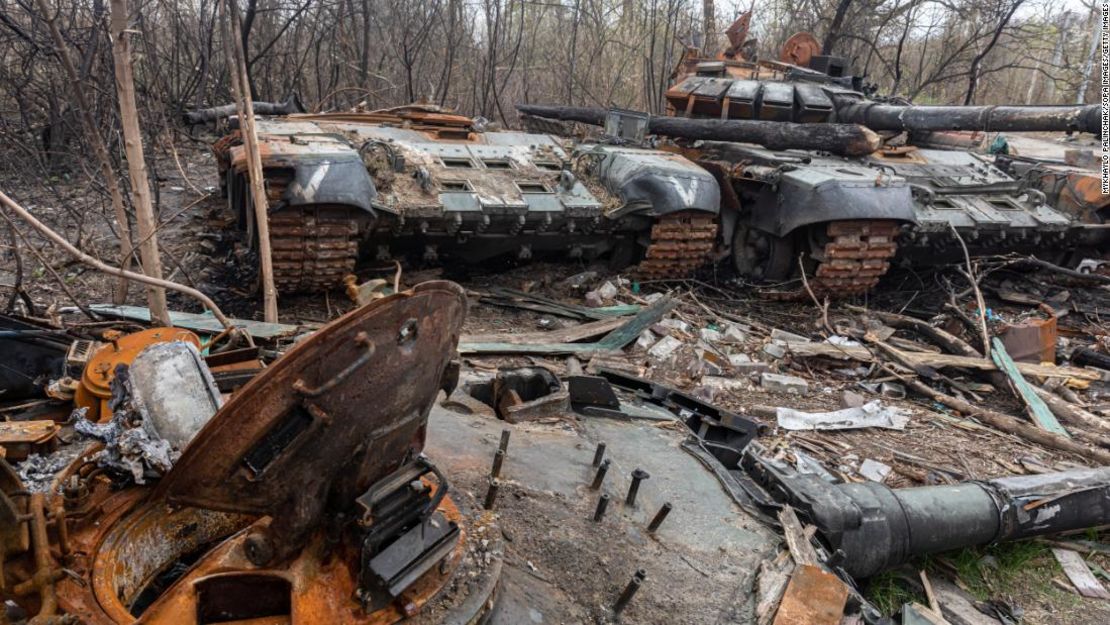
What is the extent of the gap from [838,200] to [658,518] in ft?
17.8

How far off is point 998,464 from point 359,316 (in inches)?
192

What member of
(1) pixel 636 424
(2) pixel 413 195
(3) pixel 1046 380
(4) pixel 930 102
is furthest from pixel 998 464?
(4) pixel 930 102

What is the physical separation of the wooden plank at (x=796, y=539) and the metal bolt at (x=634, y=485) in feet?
1.65

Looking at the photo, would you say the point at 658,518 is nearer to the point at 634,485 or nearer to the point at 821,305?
the point at 634,485

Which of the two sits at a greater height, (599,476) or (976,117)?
(976,117)

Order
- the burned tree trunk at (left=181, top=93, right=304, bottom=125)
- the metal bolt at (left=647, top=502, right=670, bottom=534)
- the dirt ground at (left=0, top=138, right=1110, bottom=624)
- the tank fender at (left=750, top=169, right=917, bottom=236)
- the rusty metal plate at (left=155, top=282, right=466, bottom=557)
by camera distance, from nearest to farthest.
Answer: the rusty metal plate at (left=155, top=282, right=466, bottom=557)
the metal bolt at (left=647, top=502, right=670, bottom=534)
the dirt ground at (left=0, top=138, right=1110, bottom=624)
the tank fender at (left=750, top=169, right=917, bottom=236)
the burned tree trunk at (left=181, top=93, right=304, bottom=125)

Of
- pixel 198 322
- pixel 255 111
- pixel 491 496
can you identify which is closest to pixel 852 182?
pixel 198 322

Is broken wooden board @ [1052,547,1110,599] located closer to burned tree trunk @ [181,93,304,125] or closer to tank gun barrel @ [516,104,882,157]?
tank gun barrel @ [516,104,882,157]

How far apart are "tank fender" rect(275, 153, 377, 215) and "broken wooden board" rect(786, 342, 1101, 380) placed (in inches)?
143

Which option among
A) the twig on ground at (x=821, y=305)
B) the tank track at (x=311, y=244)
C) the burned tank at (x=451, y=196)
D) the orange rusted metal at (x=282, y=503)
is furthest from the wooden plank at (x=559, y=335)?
the orange rusted metal at (x=282, y=503)

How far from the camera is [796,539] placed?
261 cm

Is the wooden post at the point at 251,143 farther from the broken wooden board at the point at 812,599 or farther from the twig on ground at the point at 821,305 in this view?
the twig on ground at the point at 821,305

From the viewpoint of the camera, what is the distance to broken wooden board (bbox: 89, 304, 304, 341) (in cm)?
473

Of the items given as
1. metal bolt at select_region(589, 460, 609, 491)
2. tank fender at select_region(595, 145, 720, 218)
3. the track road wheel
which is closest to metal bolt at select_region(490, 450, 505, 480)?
metal bolt at select_region(589, 460, 609, 491)
